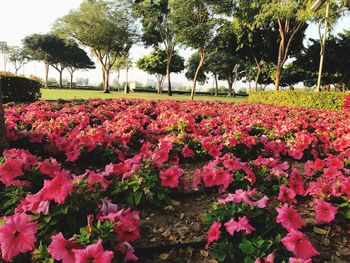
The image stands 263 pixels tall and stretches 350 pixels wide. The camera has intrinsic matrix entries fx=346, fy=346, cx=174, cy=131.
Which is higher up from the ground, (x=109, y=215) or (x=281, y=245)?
(x=109, y=215)

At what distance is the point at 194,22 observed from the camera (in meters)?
30.4

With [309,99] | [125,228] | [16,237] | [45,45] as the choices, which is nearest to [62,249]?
[16,237]

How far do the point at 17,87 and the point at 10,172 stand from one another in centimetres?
1318

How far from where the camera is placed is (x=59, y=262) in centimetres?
226

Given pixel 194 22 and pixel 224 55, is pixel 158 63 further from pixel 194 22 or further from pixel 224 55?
pixel 194 22

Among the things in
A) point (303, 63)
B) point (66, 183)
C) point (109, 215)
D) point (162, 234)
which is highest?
point (303, 63)

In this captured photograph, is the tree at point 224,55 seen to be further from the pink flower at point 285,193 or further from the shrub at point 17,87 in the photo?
the pink flower at point 285,193

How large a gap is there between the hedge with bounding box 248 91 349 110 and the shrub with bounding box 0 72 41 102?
14.4 m

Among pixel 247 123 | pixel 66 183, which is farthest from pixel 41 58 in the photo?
pixel 66 183

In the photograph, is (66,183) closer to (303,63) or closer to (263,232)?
(263,232)

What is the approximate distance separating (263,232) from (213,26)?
2901 cm

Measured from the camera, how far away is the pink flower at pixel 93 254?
2.03 metres

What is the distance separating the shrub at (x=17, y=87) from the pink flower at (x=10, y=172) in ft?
41.5

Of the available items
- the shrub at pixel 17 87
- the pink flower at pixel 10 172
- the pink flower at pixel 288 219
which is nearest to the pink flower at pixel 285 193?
the pink flower at pixel 288 219
